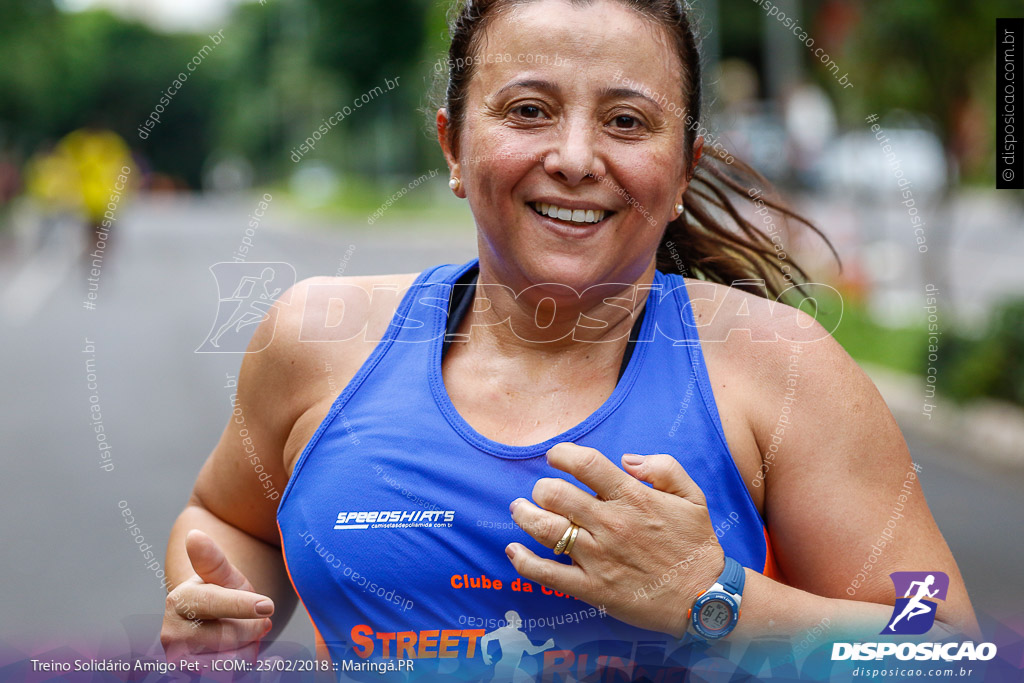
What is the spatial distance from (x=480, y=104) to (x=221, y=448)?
796mm

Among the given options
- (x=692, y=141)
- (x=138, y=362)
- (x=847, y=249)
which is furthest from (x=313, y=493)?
(x=847, y=249)

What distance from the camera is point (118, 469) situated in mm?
6328

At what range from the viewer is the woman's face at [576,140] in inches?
59.4

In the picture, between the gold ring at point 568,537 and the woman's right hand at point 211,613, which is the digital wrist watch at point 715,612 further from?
the woman's right hand at point 211,613

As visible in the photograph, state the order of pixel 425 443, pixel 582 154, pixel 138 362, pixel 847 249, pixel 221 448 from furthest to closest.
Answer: pixel 847 249 < pixel 138 362 < pixel 221 448 < pixel 425 443 < pixel 582 154

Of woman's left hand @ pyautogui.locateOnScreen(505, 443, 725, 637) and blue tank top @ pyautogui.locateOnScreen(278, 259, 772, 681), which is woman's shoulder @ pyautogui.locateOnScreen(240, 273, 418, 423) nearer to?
blue tank top @ pyautogui.locateOnScreen(278, 259, 772, 681)

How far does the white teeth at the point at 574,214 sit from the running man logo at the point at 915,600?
0.65 meters

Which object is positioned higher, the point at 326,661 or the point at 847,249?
the point at 847,249

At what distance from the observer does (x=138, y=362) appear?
32.1ft

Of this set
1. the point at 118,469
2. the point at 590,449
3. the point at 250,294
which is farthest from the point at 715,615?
the point at 118,469

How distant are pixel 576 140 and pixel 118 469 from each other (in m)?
5.49

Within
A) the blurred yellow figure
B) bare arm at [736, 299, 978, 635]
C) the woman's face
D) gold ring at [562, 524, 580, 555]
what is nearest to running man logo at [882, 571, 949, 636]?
bare arm at [736, 299, 978, 635]

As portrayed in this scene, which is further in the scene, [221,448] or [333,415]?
[221,448]

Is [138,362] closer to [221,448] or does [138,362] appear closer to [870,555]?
[221,448]
